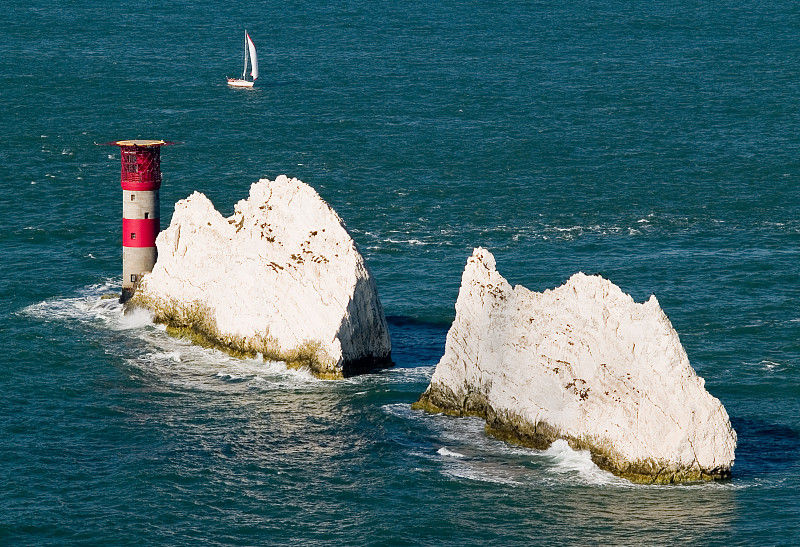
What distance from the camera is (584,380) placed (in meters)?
90.8

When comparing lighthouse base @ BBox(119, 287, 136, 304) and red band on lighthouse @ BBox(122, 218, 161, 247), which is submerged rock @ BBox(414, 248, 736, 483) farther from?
red band on lighthouse @ BBox(122, 218, 161, 247)

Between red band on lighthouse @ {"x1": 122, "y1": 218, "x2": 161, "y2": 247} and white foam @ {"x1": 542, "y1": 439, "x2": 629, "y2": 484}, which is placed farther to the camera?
red band on lighthouse @ {"x1": 122, "y1": 218, "x2": 161, "y2": 247}

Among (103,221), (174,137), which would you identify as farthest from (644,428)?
(174,137)

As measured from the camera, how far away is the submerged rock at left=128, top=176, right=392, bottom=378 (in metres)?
106

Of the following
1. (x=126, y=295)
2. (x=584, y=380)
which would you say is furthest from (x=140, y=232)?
(x=584, y=380)

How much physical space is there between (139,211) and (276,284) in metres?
18.8

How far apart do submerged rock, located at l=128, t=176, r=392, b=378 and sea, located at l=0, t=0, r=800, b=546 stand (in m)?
1.91

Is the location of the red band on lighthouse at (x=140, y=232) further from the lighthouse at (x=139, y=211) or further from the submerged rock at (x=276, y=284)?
the submerged rock at (x=276, y=284)

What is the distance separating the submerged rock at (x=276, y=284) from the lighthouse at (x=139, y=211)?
15.0 feet

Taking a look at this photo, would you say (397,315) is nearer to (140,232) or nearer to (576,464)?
(140,232)

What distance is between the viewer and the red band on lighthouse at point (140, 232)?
122 metres

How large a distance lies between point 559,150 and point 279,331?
242ft

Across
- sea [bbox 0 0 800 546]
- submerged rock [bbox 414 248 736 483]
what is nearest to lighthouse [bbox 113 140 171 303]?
sea [bbox 0 0 800 546]

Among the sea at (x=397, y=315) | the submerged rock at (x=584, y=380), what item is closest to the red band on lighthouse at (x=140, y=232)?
the sea at (x=397, y=315)
